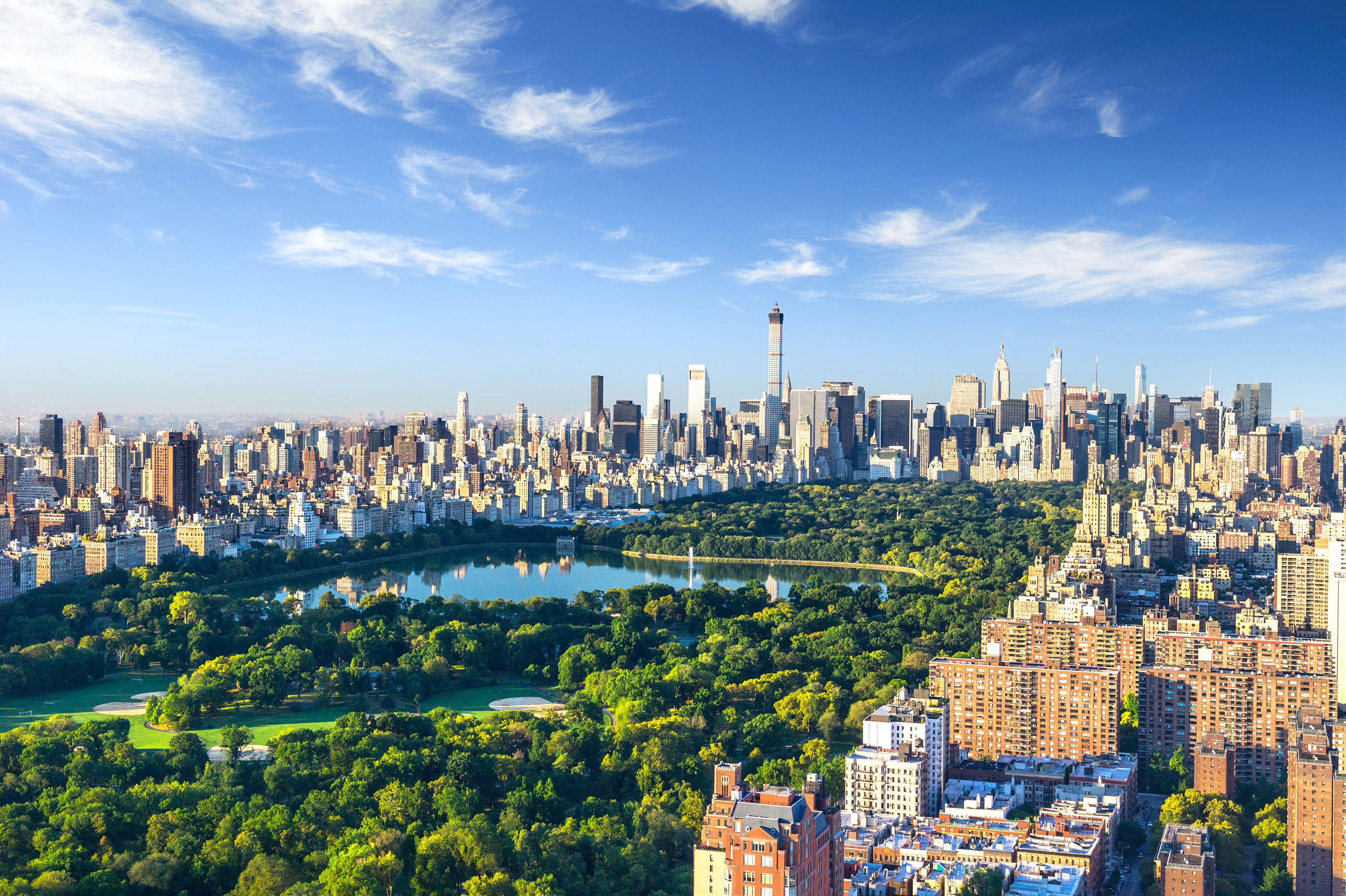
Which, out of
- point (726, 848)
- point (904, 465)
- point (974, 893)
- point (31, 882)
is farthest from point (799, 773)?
point (904, 465)

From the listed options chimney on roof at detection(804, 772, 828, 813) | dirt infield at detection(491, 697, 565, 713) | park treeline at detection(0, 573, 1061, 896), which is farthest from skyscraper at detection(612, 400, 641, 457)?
chimney on roof at detection(804, 772, 828, 813)

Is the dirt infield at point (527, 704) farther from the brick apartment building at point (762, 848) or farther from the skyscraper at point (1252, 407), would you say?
the skyscraper at point (1252, 407)

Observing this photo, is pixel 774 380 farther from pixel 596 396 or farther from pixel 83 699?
pixel 83 699

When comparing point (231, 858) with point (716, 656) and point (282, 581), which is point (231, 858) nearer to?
point (716, 656)

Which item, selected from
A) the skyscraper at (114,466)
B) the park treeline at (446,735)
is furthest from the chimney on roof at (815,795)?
the skyscraper at (114,466)

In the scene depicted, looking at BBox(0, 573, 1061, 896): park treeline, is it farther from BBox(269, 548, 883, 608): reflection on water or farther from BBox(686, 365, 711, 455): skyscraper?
BBox(686, 365, 711, 455): skyscraper
